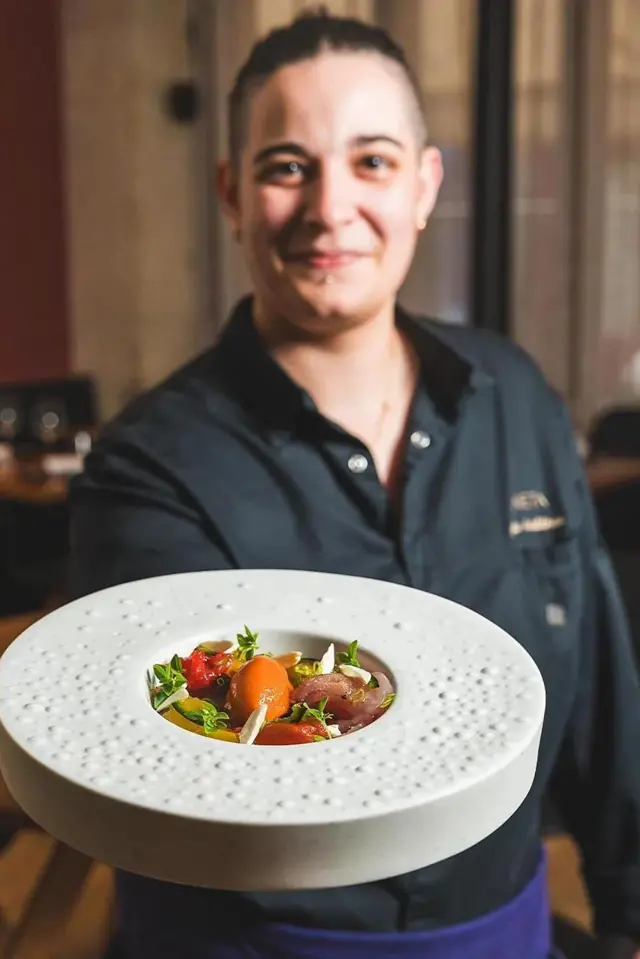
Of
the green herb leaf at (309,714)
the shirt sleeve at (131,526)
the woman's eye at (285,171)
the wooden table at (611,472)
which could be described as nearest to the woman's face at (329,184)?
the woman's eye at (285,171)

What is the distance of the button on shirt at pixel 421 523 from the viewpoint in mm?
493

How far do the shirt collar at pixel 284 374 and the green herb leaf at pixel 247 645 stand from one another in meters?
0.20

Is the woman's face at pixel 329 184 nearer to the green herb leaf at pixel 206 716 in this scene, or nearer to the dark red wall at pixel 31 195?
the green herb leaf at pixel 206 716

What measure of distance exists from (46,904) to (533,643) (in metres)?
0.26

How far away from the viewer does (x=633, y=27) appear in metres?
2.78

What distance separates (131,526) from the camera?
0.48 meters

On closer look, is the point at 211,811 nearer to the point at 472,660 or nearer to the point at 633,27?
the point at 472,660

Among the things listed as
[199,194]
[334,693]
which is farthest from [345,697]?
[199,194]

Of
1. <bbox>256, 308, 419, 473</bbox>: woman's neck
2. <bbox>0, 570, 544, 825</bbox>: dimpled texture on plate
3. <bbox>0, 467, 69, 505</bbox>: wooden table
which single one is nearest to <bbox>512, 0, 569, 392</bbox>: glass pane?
<bbox>0, 467, 69, 505</bbox>: wooden table

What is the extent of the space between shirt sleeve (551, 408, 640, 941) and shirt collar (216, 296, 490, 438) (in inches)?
3.4

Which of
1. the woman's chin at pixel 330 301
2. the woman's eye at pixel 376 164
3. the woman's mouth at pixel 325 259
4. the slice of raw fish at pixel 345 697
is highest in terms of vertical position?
the woman's eye at pixel 376 164

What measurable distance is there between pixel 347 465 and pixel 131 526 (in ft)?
0.37

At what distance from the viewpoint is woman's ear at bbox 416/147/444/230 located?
52 centimetres

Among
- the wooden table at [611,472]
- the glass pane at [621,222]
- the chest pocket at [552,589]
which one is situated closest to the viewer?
the chest pocket at [552,589]
